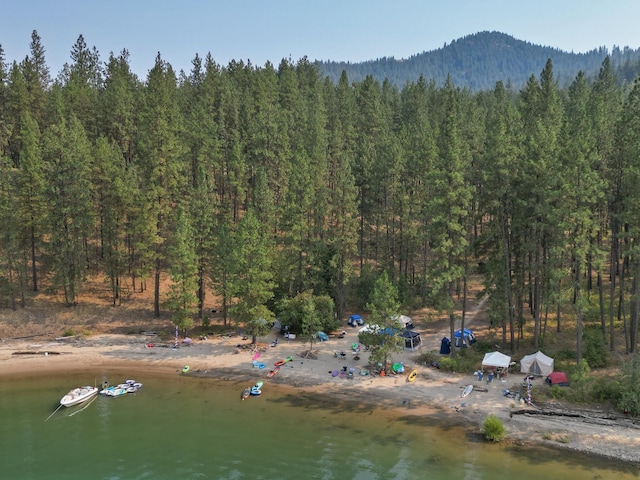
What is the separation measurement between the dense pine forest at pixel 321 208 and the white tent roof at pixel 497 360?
392 centimetres

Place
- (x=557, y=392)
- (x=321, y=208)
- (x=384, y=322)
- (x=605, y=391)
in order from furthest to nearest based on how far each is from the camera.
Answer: (x=321, y=208), (x=384, y=322), (x=557, y=392), (x=605, y=391)

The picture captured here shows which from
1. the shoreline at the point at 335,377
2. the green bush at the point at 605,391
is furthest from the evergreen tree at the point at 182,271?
the green bush at the point at 605,391

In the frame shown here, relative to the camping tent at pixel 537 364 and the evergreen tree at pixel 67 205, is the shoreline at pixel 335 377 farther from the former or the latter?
the evergreen tree at pixel 67 205

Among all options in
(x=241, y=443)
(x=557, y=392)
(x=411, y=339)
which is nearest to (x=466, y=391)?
(x=557, y=392)

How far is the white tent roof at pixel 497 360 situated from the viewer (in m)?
39.5

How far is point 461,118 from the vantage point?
236ft

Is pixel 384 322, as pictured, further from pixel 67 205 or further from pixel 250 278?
pixel 67 205

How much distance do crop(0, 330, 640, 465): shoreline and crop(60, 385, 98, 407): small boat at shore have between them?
533 centimetres

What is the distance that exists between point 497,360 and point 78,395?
34096 mm

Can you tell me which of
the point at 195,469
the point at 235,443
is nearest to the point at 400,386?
the point at 235,443

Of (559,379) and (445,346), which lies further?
(445,346)

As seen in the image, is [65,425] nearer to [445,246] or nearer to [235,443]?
[235,443]

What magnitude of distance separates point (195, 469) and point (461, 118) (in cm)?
5985

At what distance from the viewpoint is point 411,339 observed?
46469 mm
